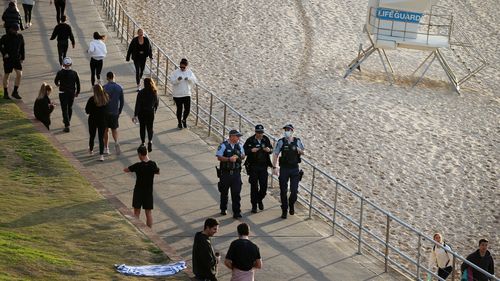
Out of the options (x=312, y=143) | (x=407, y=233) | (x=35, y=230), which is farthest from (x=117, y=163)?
(x=312, y=143)

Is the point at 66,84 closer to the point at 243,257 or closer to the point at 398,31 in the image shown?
the point at 243,257

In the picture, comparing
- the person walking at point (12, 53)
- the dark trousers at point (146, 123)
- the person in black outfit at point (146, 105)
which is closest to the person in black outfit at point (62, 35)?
the person walking at point (12, 53)

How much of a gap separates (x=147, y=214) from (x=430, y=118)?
15922 mm

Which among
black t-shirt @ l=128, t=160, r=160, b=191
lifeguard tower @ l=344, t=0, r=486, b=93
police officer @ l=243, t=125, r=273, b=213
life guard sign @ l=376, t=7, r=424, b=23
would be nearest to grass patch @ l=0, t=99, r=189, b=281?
black t-shirt @ l=128, t=160, r=160, b=191

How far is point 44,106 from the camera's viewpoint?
21.3 meters

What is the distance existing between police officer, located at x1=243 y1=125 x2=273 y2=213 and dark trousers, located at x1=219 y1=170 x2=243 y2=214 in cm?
49

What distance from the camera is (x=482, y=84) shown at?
120 ft

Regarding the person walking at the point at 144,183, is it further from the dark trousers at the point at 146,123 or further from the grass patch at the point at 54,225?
the dark trousers at the point at 146,123

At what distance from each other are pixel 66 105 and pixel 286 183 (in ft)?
16.4

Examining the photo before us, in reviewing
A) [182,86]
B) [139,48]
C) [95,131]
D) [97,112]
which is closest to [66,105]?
[95,131]

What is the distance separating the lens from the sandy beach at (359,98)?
25.9 metres

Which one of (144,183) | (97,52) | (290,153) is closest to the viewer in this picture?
(144,183)

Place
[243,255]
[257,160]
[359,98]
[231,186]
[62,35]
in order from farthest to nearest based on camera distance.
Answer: [359,98] < [62,35] < [257,160] < [231,186] < [243,255]

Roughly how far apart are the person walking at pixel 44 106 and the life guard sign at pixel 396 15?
1618 cm
